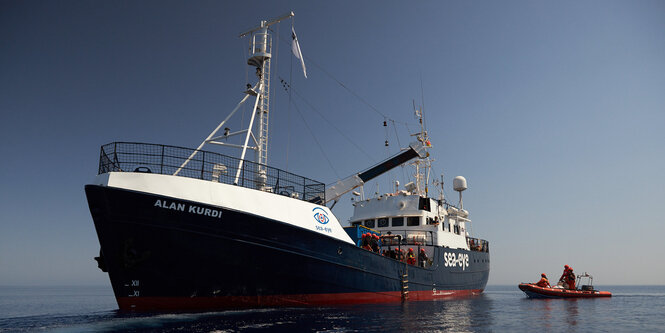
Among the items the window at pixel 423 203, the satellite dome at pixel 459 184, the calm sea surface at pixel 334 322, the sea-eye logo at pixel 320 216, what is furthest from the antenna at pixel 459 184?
the sea-eye logo at pixel 320 216

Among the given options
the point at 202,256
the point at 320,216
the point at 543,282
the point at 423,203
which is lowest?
the point at 543,282

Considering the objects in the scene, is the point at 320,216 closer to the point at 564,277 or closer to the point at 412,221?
the point at 412,221

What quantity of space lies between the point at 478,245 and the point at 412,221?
32.5ft

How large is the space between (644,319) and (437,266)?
9031mm

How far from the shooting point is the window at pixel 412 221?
2297 centimetres

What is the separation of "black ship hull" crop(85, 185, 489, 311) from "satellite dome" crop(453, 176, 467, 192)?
18.4 meters

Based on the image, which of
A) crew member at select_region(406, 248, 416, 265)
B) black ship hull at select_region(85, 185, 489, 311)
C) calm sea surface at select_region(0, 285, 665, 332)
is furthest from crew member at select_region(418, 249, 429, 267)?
black ship hull at select_region(85, 185, 489, 311)

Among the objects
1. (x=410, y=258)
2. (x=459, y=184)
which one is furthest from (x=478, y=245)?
(x=410, y=258)

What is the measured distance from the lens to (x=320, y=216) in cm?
1430

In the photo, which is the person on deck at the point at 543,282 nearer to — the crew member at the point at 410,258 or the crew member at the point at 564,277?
the crew member at the point at 564,277

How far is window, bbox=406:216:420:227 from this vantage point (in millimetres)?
22969

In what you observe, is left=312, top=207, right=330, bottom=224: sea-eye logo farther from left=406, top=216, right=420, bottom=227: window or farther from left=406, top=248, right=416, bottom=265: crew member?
left=406, top=216, right=420, bottom=227: window

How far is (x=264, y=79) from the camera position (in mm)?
18000

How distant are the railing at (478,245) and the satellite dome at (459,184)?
3868mm
